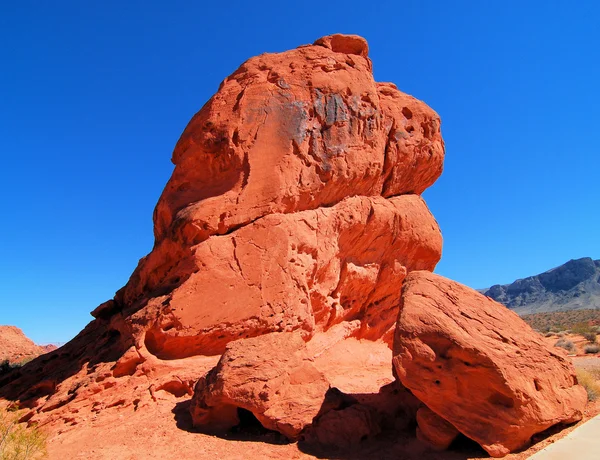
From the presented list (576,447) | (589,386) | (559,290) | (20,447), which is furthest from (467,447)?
(559,290)

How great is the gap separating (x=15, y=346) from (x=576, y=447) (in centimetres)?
2371

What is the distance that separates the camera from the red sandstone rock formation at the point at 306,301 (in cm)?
620

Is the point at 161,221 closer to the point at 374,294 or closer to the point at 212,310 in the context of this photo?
the point at 212,310

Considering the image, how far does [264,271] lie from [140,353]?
2.91 m

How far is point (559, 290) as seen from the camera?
276ft

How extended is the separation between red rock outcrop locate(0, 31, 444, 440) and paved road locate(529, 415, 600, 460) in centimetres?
227

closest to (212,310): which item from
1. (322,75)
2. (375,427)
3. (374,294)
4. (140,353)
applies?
(140,353)

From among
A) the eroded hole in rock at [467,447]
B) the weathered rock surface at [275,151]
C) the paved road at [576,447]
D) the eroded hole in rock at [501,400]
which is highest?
the weathered rock surface at [275,151]

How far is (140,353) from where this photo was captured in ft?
27.7

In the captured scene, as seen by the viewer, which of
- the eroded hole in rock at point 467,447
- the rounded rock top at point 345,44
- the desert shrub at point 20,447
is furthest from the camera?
the rounded rock top at point 345,44

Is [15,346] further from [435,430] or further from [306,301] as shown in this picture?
[435,430]

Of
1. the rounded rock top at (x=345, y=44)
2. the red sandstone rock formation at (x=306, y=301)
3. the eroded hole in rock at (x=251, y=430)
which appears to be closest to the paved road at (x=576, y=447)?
the red sandstone rock formation at (x=306, y=301)

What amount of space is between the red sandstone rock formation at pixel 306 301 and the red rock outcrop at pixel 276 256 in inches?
1.6

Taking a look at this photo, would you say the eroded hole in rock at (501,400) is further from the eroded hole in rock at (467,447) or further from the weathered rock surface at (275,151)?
the weathered rock surface at (275,151)
